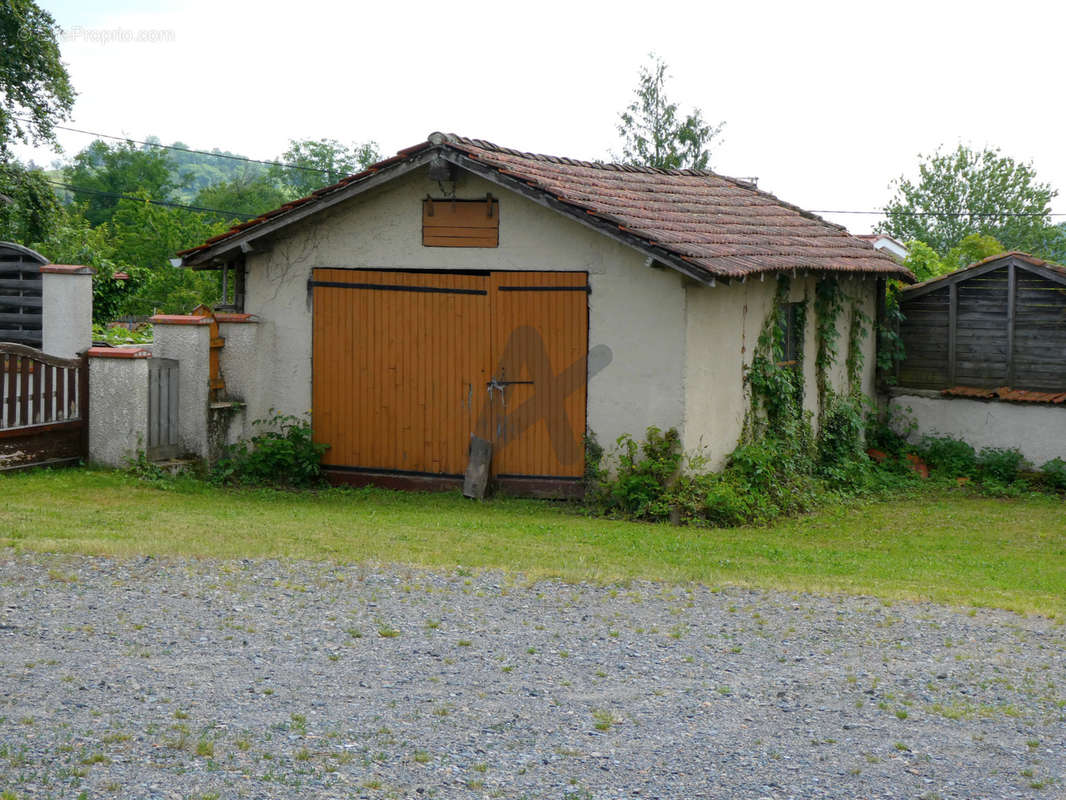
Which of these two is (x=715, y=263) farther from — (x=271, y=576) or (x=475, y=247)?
(x=271, y=576)

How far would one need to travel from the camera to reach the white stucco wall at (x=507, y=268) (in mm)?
12859

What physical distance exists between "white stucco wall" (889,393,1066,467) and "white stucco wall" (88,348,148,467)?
1116 centimetres

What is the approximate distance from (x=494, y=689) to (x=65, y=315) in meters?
9.66

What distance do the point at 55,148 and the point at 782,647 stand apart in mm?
31928

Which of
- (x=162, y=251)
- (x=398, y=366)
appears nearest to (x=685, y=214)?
(x=398, y=366)

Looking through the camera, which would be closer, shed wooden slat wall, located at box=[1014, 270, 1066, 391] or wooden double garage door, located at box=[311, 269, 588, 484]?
wooden double garage door, located at box=[311, 269, 588, 484]

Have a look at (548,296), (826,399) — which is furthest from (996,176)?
(548,296)

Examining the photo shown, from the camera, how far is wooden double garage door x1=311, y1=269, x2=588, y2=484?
13273 mm

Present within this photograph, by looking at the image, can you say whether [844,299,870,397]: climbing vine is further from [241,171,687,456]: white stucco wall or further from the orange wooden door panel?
the orange wooden door panel

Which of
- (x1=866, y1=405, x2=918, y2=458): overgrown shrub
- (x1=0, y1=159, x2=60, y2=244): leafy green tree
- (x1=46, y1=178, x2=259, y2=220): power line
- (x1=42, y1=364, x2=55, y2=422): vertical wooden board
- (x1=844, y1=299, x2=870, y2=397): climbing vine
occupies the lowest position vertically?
(x1=866, y1=405, x2=918, y2=458): overgrown shrub

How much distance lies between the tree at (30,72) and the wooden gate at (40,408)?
71.4 ft

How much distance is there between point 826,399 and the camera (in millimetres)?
16844

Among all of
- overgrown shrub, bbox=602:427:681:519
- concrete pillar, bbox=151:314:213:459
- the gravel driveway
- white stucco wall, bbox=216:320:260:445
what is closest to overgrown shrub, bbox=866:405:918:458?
overgrown shrub, bbox=602:427:681:519

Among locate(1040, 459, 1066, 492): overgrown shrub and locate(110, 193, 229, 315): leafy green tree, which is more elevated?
locate(110, 193, 229, 315): leafy green tree
